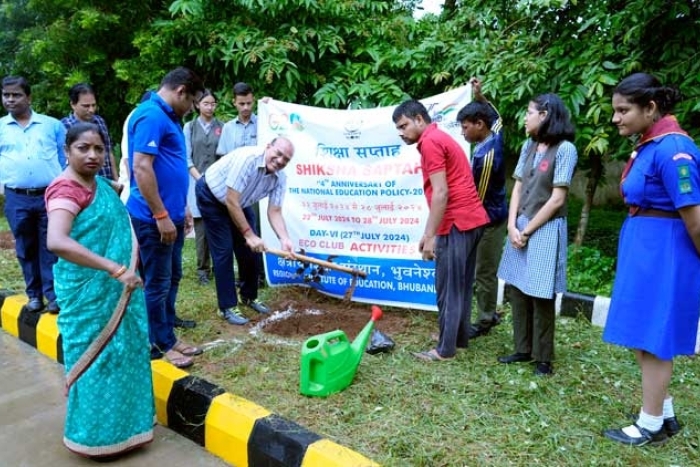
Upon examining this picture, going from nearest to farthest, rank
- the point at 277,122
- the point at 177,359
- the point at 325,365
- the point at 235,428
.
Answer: the point at 235,428
the point at 325,365
the point at 177,359
the point at 277,122

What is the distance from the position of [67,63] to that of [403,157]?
210 inches

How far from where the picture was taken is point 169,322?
350 centimetres

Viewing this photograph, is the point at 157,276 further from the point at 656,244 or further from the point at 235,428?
the point at 656,244

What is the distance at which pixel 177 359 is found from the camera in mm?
3346

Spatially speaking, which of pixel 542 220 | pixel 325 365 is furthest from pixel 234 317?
pixel 542 220

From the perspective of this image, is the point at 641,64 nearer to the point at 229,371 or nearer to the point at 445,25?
the point at 445,25

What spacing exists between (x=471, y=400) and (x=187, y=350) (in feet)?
5.81

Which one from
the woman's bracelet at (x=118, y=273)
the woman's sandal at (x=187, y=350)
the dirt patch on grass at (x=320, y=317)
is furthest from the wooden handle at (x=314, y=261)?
the woman's bracelet at (x=118, y=273)

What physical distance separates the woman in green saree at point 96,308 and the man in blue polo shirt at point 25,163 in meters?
1.84

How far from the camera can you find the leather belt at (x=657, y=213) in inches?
91.5

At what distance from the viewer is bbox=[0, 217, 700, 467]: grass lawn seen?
94.8 inches

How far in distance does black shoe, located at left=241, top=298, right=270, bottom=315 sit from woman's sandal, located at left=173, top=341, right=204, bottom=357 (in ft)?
2.94

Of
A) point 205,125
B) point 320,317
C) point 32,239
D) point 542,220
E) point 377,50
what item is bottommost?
point 320,317

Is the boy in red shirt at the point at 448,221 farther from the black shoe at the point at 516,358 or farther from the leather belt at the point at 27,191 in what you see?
the leather belt at the point at 27,191
